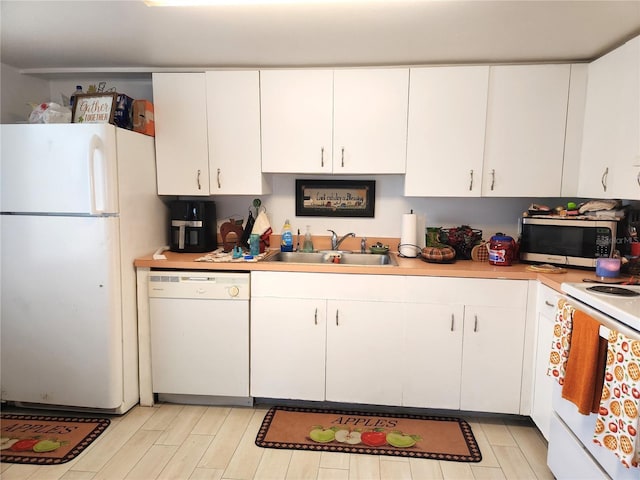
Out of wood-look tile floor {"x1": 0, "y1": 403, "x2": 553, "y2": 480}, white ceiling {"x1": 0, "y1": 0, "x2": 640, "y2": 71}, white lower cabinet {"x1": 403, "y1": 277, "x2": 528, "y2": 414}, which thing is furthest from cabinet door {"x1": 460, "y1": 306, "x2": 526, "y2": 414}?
white ceiling {"x1": 0, "y1": 0, "x2": 640, "y2": 71}

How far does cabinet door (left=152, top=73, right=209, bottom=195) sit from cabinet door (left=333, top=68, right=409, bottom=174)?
2.92ft

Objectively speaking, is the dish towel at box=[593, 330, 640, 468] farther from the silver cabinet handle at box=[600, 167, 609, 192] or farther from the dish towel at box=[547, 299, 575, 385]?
the silver cabinet handle at box=[600, 167, 609, 192]

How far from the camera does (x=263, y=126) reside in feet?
8.29

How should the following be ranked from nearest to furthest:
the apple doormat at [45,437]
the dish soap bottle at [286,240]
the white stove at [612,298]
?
the white stove at [612,298], the apple doormat at [45,437], the dish soap bottle at [286,240]

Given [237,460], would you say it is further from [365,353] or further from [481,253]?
[481,253]

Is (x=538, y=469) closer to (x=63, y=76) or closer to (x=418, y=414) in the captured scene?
(x=418, y=414)

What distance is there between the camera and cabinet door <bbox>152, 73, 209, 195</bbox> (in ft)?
8.34

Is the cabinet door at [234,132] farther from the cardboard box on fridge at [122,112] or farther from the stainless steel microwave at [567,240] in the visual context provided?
the stainless steel microwave at [567,240]

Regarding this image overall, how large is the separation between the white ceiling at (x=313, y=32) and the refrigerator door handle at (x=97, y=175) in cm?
59

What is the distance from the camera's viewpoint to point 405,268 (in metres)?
2.24

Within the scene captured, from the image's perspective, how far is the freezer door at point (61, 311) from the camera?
7.21 feet

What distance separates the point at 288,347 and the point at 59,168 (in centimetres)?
164

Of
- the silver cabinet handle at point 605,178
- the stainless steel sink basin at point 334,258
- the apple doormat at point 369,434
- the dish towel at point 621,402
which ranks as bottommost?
the apple doormat at point 369,434

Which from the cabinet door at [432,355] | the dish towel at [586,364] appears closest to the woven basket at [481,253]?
the cabinet door at [432,355]
